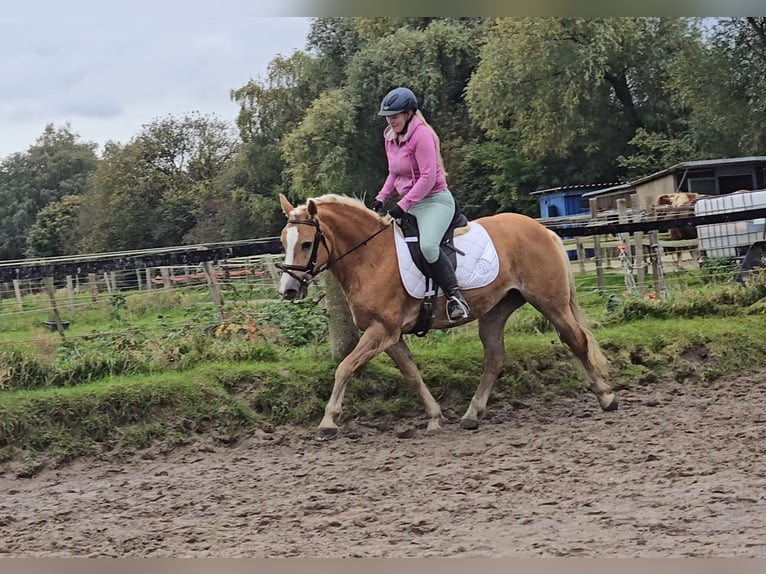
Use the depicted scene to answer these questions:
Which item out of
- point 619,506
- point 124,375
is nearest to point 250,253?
point 124,375

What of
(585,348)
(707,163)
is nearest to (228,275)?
(585,348)

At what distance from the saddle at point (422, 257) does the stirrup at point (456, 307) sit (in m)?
0.12

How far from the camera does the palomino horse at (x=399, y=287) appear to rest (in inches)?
196

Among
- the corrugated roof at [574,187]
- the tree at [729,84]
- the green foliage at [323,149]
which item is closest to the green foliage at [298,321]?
the green foliage at [323,149]

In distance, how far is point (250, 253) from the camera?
237 inches

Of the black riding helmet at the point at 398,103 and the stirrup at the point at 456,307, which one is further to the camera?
the stirrup at the point at 456,307

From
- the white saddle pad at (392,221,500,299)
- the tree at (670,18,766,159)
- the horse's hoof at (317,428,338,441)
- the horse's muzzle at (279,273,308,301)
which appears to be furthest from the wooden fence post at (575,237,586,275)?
the tree at (670,18,766,159)

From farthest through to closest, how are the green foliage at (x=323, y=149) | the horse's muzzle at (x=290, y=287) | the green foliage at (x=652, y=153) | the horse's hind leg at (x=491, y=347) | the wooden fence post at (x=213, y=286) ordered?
the green foliage at (x=652, y=153) < the green foliage at (x=323, y=149) < the wooden fence post at (x=213, y=286) < the horse's hind leg at (x=491, y=347) < the horse's muzzle at (x=290, y=287)

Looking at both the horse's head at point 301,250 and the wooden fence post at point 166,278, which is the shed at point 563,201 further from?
the horse's head at point 301,250

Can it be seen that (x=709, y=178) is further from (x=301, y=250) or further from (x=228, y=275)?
(x=301, y=250)

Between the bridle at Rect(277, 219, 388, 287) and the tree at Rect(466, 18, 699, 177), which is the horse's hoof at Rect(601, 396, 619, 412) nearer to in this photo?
the bridle at Rect(277, 219, 388, 287)

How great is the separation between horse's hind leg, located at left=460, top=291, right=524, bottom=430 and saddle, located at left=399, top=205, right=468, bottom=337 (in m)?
0.57

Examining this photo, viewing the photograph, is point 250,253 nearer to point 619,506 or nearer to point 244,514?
point 244,514

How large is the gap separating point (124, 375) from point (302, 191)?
45.9ft
